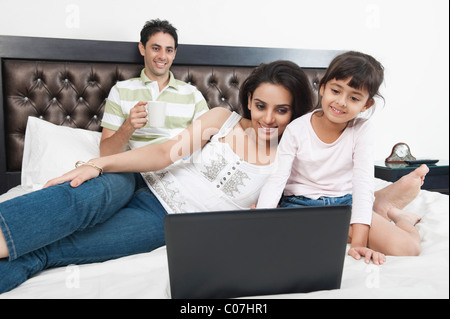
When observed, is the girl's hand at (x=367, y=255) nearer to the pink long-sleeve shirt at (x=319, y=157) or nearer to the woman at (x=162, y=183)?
the pink long-sleeve shirt at (x=319, y=157)

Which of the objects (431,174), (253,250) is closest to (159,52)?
(253,250)

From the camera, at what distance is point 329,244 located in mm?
681

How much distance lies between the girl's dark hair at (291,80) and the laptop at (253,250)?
0.58m

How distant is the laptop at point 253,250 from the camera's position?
0.63 m

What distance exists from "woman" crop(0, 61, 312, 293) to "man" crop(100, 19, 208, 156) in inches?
17.0

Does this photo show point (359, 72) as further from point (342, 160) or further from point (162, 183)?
point (162, 183)

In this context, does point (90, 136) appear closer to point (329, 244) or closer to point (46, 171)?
point (46, 171)

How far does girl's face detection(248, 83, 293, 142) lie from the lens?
1.15 meters

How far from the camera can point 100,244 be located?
0.98m

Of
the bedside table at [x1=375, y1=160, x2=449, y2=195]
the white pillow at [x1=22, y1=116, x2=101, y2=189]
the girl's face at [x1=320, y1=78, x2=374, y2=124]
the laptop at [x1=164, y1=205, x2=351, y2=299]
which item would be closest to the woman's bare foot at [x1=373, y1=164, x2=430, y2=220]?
the girl's face at [x1=320, y1=78, x2=374, y2=124]

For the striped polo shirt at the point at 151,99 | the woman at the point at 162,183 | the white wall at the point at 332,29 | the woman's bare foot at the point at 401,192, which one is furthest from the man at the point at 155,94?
the woman's bare foot at the point at 401,192

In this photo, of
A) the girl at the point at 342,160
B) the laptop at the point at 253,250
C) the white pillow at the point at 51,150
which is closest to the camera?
the laptop at the point at 253,250
